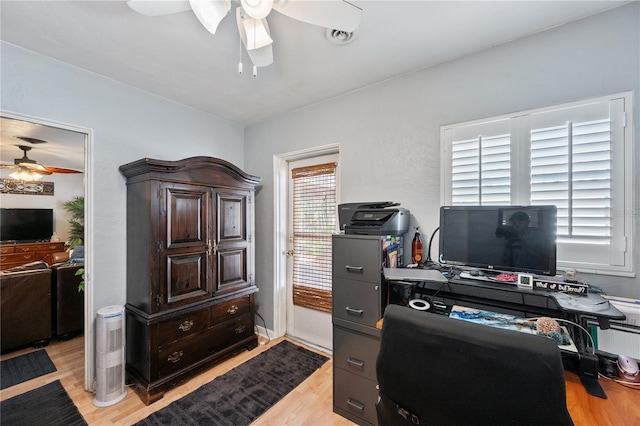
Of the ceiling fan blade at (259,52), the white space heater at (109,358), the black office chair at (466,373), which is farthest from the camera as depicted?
the white space heater at (109,358)

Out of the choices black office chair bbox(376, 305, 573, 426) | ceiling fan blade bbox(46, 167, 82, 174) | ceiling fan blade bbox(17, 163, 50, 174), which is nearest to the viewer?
black office chair bbox(376, 305, 573, 426)

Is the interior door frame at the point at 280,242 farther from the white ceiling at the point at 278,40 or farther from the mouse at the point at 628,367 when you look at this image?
the mouse at the point at 628,367

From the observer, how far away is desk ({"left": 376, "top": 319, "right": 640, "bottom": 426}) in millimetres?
862

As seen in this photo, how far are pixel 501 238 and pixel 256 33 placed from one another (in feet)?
5.77

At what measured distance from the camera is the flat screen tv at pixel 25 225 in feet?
16.9

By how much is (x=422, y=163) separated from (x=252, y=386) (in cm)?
229

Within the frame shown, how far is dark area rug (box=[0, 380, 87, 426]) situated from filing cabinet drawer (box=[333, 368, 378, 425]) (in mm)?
1735

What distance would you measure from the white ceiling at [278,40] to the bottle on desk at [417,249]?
135 centimetres

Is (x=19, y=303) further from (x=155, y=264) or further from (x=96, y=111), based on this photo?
(x=96, y=111)

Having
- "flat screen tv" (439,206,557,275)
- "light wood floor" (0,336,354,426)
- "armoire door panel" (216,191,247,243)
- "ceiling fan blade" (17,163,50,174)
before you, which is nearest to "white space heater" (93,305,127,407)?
"light wood floor" (0,336,354,426)

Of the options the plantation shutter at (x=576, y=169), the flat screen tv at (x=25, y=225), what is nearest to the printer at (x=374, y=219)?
the plantation shutter at (x=576, y=169)

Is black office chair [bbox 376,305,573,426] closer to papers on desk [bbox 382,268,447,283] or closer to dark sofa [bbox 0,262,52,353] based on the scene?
papers on desk [bbox 382,268,447,283]

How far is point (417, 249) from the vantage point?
1.92m

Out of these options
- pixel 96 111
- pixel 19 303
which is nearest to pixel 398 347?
pixel 96 111
